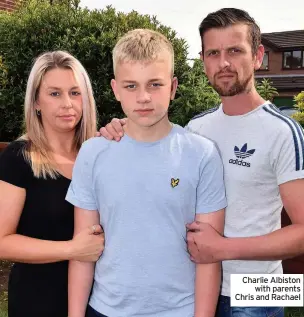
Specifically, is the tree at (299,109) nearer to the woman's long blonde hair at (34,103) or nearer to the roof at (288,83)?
the woman's long blonde hair at (34,103)

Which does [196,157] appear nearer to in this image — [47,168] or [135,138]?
[135,138]

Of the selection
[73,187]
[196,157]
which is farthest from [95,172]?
[196,157]

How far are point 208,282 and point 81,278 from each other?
655 mm

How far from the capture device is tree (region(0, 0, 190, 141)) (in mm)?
8156

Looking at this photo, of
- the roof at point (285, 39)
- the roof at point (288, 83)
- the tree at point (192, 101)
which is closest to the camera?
the tree at point (192, 101)

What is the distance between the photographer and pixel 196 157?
2525mm

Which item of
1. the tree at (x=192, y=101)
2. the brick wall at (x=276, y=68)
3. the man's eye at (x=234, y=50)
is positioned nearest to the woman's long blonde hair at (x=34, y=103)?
the man's eye at (x=234, y=50)

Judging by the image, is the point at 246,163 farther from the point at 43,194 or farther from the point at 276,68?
the point at 276,68

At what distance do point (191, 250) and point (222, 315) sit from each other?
81 cm

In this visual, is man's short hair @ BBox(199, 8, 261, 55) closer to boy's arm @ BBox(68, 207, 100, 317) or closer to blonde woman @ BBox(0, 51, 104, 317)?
blonde woman @ BBox(0, 51, 104, 317)

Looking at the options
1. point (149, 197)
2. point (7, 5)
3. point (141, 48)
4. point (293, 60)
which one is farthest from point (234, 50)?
point (293, 60)

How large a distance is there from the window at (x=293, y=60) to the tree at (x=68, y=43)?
4025 cm

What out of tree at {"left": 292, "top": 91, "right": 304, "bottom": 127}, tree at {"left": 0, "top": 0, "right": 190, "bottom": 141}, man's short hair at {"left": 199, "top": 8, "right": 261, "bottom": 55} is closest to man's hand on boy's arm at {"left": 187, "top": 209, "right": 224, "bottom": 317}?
man's short hair at {"left": 199, "top": 8, "right": 261, "bottom": 55}

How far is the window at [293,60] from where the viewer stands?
46656 millimetres
